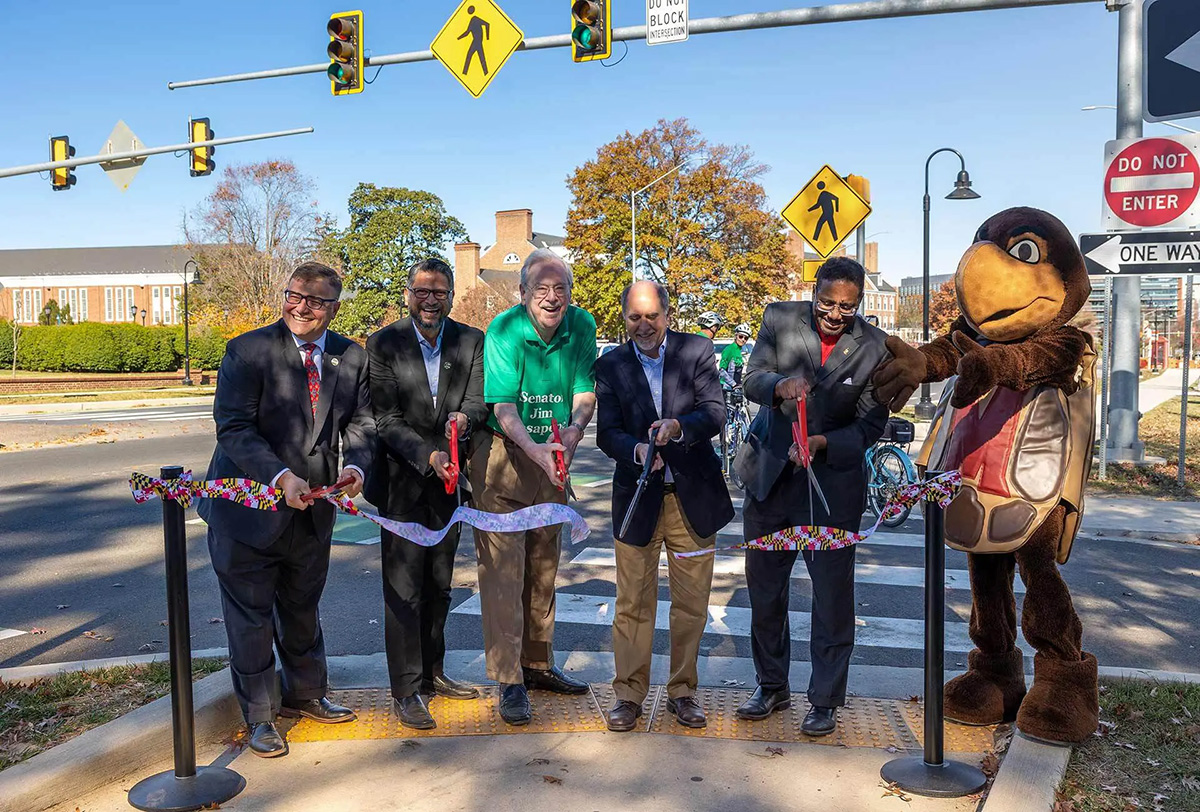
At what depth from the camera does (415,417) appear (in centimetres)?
467

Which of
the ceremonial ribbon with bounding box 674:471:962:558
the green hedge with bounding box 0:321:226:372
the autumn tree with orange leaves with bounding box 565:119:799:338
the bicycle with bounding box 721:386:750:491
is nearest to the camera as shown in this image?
the ceremonial ribbon with bounding box 674:471:962:558

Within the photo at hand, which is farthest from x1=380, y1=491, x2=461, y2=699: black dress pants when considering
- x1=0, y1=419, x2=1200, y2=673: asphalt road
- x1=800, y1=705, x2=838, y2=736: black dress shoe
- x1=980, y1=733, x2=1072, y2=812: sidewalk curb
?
x1=980, y1=733, x2=1072, y2=812: sidewalk curb

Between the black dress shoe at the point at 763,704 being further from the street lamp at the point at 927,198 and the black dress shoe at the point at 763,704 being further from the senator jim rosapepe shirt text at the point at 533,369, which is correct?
the street lamp at the point at 927,198

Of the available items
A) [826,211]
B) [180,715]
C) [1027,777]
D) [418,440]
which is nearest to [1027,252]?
[1027,777]

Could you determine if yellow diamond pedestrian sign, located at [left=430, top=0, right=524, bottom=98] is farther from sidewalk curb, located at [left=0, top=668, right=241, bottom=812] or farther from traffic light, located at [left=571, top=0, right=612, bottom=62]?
sidewalk curb, located at [left=0, top=668, right=241, bottom=812]

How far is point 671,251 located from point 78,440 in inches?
1019

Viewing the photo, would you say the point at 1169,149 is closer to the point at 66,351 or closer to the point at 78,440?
the point at 78,440

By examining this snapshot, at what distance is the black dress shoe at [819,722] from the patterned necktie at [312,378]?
2.47 metres

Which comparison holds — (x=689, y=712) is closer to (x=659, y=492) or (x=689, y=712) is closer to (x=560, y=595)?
(x=659, y=492)

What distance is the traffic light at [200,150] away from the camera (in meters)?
19.2

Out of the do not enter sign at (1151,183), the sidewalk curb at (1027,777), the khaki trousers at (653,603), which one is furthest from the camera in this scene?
the do not enter sign at (1151,183)

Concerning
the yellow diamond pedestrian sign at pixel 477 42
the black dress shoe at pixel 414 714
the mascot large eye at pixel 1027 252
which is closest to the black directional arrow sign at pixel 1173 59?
the mascot large eye at pixel 1027 252

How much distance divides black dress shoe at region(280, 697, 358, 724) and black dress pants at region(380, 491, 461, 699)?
0.23 metres

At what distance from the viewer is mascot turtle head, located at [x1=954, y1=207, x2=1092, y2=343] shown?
4199mm
